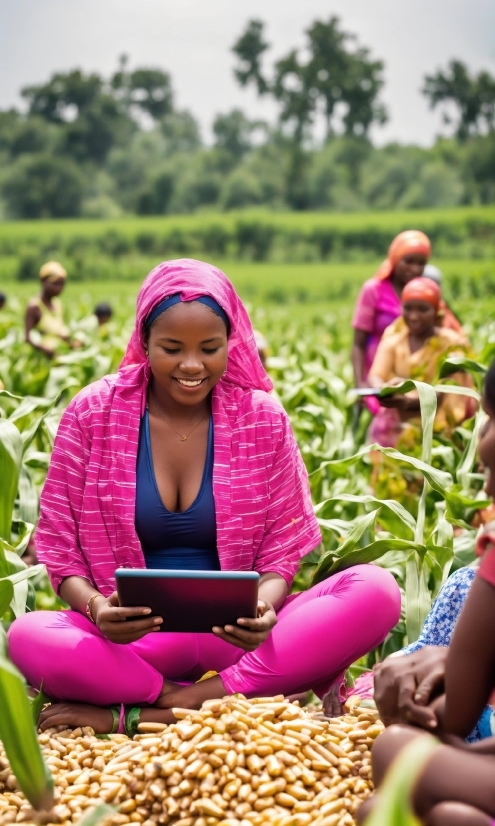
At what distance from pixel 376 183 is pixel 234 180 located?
→ 19.4ft

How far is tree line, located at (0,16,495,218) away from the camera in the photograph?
41781 millimetres

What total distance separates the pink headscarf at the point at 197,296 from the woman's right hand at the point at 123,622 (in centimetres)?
68

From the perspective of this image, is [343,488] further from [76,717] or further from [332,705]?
[76,717]

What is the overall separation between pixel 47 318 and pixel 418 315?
4.51 meters

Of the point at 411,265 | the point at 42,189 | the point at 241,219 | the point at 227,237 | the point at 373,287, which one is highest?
the point at 42,189

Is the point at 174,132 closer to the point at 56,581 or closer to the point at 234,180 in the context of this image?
the point at 234,180

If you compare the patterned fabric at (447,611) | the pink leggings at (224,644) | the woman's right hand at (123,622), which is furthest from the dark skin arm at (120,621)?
the patterned fabric at (447,611)

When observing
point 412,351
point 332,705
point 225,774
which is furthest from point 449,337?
point 225,774

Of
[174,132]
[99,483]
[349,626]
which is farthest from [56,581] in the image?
[174,132]

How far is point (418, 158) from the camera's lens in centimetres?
4278

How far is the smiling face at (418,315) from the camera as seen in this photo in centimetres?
513

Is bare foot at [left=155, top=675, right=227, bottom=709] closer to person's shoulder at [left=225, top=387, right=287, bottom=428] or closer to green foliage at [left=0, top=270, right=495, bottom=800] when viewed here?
green foliage at [left=0, top=270, right=495, bottom=800]

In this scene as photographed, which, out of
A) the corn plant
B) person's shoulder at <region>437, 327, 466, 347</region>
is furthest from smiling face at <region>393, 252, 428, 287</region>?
the corn plant

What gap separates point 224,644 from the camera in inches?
114
